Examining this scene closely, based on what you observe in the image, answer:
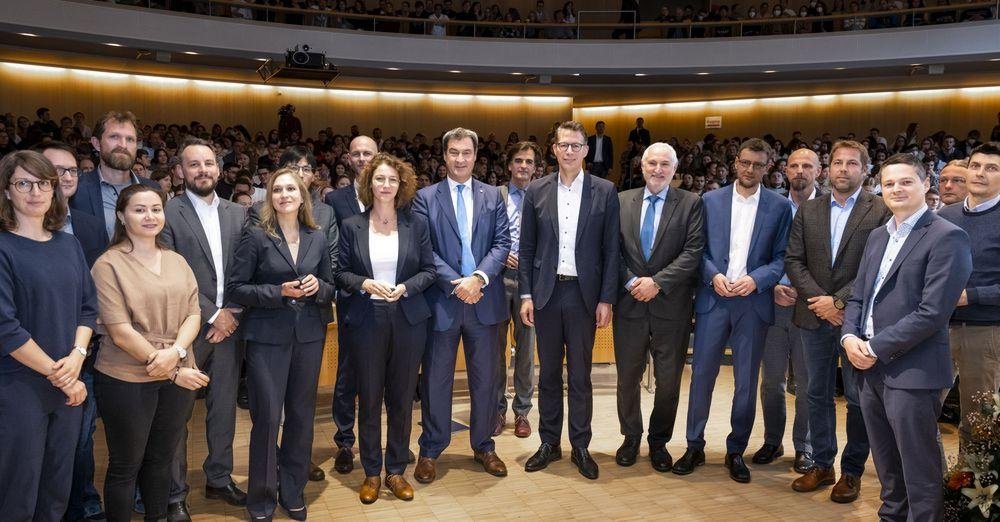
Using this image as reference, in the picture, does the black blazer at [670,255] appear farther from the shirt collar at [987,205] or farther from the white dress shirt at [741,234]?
the shirt collar at [987,205]

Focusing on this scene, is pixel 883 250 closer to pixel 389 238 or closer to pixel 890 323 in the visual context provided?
pixel 890 323

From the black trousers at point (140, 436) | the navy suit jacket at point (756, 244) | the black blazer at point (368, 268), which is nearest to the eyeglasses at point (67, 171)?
the black trousers at point (140, 436)

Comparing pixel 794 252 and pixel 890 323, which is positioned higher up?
pixel 794 252

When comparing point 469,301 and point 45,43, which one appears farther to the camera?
point 45,43

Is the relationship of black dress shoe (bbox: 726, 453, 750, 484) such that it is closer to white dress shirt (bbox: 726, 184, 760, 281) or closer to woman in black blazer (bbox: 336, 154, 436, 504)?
white dress shirt (bbox: 726, 184, 760, 281)

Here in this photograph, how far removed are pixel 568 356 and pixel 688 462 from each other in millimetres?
856

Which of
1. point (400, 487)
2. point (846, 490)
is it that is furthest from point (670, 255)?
point (400, 487)

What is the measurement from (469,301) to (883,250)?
1880 millimetres

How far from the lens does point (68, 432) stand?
280 cm

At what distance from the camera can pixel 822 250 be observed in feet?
12.8

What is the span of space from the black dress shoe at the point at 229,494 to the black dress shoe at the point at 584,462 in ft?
5.55

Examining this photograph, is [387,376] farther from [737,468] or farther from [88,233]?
[737,468]

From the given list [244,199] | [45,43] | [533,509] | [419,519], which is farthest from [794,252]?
[45,43]

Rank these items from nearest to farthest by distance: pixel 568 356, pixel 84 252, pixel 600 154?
1. pixel 84 252
2. pixel 568 356
3. pixel 600 154
